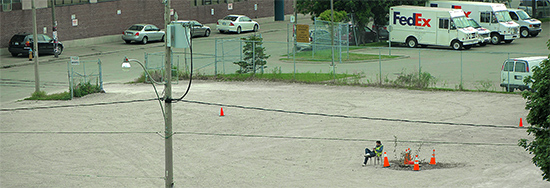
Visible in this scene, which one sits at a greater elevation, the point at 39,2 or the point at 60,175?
the point at 39,2

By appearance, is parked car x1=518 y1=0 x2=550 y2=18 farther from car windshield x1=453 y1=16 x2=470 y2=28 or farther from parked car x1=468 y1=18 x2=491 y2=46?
car windshield x1=453 y1=16 x2=470 y2=28

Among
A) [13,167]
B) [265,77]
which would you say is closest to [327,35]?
[265,77]

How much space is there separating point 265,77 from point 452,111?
36.2 feet

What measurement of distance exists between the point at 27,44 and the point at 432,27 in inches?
989

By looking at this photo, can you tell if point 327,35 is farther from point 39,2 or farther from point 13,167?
point 13,167

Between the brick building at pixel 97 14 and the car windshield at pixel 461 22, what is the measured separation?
2180 centimetres

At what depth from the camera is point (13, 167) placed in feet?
61.8

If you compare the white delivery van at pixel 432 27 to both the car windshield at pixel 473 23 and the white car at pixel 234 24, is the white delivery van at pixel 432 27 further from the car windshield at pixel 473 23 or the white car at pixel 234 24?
the white car at pixel 234 24

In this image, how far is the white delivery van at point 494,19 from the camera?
43844 millimetres

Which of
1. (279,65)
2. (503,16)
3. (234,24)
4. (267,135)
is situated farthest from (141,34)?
(267,135)

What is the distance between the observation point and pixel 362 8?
146 ft

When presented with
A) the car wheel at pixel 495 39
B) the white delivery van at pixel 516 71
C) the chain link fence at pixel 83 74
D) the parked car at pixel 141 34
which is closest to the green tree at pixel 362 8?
the car wheel at pixel 495 39

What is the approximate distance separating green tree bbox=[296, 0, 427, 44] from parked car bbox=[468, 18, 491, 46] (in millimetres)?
4443

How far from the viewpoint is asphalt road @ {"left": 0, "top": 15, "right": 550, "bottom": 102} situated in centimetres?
3098
